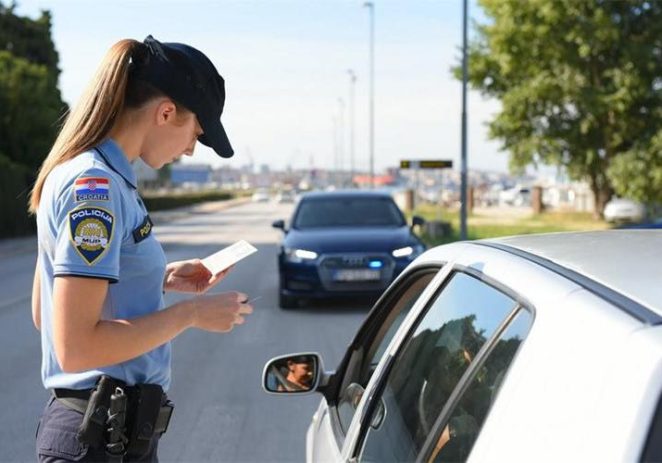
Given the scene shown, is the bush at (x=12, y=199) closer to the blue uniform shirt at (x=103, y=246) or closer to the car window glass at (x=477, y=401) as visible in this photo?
the blue uniform shirt at (x=103, y=246)

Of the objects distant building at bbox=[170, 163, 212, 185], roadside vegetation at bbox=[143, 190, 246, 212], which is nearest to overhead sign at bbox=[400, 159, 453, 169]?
roadside vegetation at bbox=[143, 190, 246, 212]

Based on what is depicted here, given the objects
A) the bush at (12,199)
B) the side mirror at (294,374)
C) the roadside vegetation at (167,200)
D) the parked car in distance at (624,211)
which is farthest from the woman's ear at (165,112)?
the roadside vegetation at (167,200)

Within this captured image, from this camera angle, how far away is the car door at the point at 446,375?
1869 millimetres

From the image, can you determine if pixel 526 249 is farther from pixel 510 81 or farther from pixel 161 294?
pixel 510 81

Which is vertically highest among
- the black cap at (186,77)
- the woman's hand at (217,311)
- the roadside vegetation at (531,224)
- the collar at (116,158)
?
the black cap at (186,77)

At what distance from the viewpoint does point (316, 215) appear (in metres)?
13.6

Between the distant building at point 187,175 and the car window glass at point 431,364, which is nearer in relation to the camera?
the car window glass at point 431,364

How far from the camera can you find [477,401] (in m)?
1.92

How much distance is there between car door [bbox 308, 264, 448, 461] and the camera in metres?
3.00

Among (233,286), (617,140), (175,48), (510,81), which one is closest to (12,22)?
(510,81)

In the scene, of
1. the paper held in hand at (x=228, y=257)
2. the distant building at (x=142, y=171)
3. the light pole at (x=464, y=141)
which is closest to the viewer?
the distant building at (x=142, y=171)

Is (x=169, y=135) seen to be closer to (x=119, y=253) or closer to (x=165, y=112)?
(x=165, y=112)

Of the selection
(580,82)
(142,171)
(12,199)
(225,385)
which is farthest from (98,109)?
(142,171)

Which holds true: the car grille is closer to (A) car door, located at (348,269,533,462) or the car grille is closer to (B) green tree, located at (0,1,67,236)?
(A) car door, located at (348,269,533,462)
